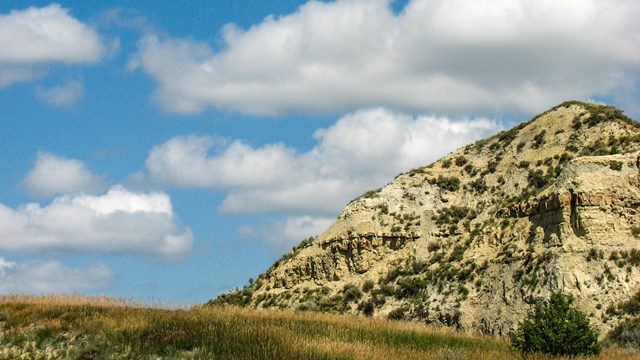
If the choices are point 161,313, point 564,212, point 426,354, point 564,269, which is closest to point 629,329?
point 564,269

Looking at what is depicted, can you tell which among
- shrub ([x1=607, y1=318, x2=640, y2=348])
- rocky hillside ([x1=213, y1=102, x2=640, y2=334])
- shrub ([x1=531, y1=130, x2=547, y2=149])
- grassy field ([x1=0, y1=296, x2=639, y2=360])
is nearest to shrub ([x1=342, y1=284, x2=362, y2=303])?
rocky hillside ([x1=213, y1=102, x2=640, y2=334])

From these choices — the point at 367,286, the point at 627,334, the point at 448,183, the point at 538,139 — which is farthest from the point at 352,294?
the point at 627,334

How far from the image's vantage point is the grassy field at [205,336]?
77.4 ft

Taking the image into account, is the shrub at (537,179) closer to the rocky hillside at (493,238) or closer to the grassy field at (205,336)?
the rocky hillside at (493,238)

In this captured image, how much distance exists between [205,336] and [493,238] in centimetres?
3231

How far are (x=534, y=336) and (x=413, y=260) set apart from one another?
31354 millimetres

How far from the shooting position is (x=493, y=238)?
2056 inches

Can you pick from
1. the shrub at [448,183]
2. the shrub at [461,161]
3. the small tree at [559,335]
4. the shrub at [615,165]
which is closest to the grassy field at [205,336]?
the small tree at [559,335]

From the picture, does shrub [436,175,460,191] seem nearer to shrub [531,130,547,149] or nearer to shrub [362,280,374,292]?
shrub [531,130,547,149]

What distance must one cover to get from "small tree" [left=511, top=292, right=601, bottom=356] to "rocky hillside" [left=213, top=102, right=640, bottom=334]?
15.6 m

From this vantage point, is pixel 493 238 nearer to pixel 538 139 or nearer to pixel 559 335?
pixel 538 139

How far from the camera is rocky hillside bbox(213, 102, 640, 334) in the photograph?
45.0 metres

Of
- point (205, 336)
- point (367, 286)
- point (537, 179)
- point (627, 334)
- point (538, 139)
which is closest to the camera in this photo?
point (205, 336)

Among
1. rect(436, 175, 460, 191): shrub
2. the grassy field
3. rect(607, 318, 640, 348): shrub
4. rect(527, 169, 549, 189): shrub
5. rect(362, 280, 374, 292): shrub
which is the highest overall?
rect(436, 175, 460, 191): shrub
